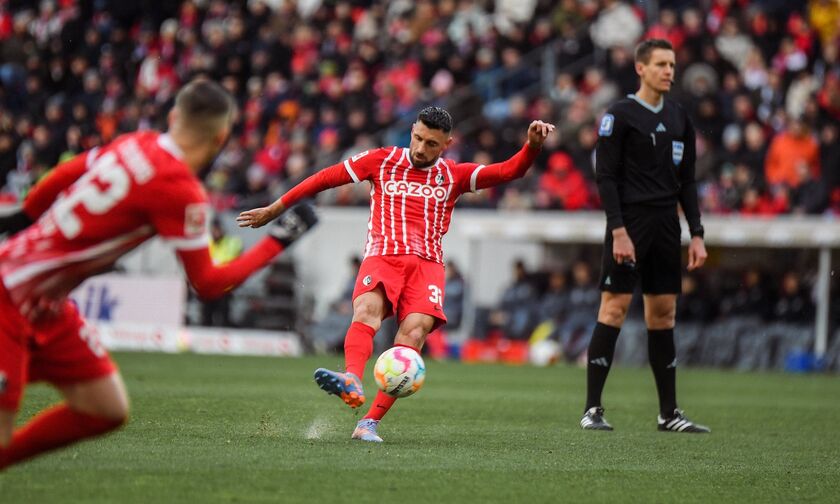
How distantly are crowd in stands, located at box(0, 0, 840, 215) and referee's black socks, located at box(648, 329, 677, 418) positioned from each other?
387 inches

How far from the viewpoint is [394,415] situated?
9852 mm

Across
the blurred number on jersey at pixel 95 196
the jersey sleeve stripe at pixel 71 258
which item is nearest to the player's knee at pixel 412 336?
the jersey sleeve stripe at pixel 71 258

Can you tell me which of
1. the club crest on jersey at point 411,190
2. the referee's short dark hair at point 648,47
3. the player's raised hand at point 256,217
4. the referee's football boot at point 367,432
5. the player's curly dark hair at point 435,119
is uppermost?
the referee's short dark hair at point 648,47

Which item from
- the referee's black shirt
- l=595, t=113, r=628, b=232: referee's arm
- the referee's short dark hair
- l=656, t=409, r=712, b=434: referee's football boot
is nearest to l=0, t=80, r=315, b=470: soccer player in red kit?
l=595, t=113, r=628, b=232: referee's arm

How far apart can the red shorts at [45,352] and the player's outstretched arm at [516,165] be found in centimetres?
321

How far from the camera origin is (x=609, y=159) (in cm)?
942

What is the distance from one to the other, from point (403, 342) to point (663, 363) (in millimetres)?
2378

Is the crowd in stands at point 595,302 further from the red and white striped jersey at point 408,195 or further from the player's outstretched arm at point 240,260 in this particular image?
the player's outstretched arm at point 240,260

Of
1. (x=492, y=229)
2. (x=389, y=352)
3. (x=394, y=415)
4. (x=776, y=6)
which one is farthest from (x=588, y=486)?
(x=776, y=6)

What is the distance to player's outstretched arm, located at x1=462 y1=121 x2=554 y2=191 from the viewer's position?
26.4 feet

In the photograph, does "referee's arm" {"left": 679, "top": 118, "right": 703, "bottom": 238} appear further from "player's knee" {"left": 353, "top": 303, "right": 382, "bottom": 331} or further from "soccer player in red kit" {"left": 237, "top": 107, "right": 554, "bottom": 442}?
"player's knee" {"left": 353, "top": 303, "right": 382, "bottom": 331}

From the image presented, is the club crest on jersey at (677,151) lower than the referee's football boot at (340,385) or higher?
higher

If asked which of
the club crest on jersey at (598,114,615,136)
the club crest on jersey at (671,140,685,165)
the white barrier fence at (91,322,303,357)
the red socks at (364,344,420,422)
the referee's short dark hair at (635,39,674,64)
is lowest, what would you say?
the white barrier fence at (91,322,303,357)

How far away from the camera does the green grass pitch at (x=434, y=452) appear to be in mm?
5949
